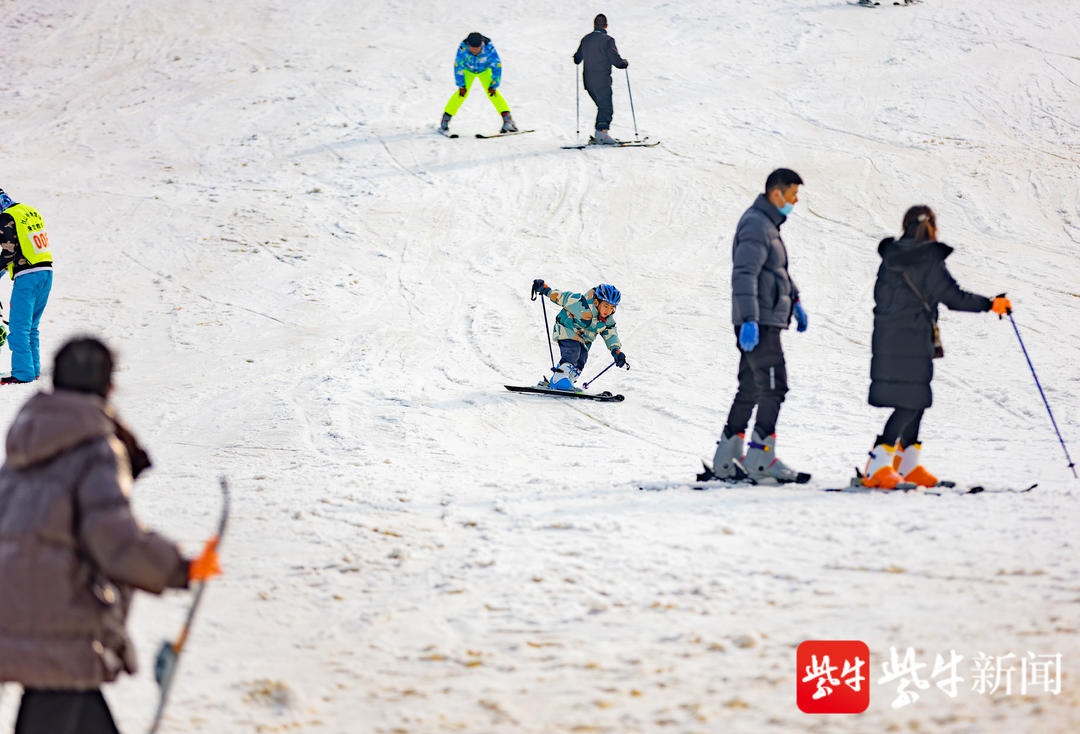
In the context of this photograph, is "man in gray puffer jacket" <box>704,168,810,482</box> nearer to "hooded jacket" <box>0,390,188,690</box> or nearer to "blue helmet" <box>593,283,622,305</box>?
"blue helmet" <box>593,283,622,305</box>

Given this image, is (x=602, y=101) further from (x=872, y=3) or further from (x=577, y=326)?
(x=872, y=3)

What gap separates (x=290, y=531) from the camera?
623cm

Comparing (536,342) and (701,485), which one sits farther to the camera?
(536,342)

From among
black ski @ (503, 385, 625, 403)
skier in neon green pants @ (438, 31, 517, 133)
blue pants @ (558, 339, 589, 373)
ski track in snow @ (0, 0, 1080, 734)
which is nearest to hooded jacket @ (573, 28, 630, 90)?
ski track in snow @ (0, 0, 1080, 734)

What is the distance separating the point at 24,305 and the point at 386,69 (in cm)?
1186

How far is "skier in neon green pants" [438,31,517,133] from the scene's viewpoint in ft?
55.9

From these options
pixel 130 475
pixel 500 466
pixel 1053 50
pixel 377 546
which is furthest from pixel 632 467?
pixel 1053 50

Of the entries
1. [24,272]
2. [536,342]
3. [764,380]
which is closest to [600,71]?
[536,342]

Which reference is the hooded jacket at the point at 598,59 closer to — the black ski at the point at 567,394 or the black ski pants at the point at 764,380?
the black ski at the point at 567,394

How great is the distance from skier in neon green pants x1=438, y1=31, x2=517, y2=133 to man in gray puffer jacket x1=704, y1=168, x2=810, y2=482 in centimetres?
1108

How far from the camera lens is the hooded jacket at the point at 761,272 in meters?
6.56

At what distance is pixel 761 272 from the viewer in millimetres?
6676

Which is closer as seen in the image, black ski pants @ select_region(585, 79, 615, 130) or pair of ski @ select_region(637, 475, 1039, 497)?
pair of ski @ select_region(637, 475, 1039, 497)

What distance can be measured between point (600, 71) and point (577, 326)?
786cm
